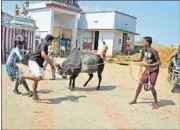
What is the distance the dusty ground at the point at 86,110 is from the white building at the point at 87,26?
60.8ft

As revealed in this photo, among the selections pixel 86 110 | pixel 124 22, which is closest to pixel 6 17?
pixel 86 110

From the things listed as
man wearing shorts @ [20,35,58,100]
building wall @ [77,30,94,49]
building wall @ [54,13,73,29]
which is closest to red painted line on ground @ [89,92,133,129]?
man wearing shorts @ [20,35,58,100]

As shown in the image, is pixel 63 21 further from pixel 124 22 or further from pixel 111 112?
pixel 111 112

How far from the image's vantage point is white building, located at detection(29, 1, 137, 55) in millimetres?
29203

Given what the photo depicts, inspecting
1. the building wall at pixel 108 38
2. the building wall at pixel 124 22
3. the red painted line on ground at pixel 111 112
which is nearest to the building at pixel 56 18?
the building wall at pixel 108 38

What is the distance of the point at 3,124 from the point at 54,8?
22.6 metres

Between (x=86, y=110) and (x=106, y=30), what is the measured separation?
926 inches

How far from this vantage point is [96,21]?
31.9 m

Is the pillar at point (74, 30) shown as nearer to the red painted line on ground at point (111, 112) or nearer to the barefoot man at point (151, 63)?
the red painted line on ground at point (111, 112)

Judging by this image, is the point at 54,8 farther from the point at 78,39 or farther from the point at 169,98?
the point at 169,98

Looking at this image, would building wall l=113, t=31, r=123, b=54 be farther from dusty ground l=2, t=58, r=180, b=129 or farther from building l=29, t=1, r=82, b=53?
dusty ground l=2, t=58, r=180, b=129

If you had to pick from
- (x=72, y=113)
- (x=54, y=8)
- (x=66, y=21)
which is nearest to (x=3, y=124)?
(x=72, y=113)

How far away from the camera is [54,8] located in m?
28.3

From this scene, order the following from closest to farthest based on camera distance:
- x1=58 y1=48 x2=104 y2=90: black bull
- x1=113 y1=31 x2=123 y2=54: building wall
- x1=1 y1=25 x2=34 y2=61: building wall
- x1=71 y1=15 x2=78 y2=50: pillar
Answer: x1=58 y1=48 x2=104 y2=90: black bull < x1=1 y1=25 x2=34 y2=61: building wall < x1=71 y1=15 x2=78 y2=50: pillar < x1=113 y1=31 x2=123 y2=54: building wall
